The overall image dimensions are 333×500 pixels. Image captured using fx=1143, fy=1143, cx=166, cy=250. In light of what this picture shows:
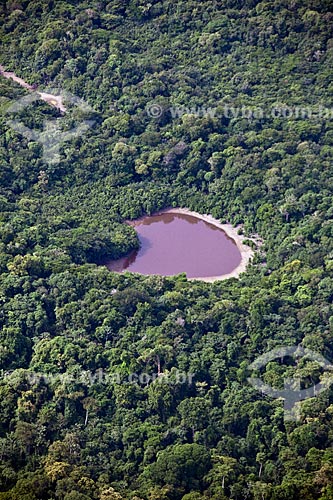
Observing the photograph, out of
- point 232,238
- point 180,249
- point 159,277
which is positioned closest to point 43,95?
point 180,249

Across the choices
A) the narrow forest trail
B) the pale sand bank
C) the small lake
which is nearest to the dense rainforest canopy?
the pale sand bank

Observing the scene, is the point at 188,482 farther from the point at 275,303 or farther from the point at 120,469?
the point at 275,303

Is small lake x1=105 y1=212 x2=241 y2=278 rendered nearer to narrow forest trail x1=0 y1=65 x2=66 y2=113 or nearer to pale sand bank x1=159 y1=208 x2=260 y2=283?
pale sand bank x1=159 y1=208 x2=260 y2=283

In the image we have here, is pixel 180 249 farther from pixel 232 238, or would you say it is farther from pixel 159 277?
pixel 159 277

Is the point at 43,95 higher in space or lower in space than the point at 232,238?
higher

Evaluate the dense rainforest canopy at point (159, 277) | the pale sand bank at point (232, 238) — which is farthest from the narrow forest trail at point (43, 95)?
the pale sand bank at point (232, 238)

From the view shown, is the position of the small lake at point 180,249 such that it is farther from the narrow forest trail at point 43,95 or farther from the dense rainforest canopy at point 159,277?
the narrow forest trail at point 43,95

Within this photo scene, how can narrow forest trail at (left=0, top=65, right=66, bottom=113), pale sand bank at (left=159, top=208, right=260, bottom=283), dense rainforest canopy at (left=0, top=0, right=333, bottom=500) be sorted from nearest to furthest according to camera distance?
dense rainforest canopy at (left=0, top=0, right=333, bottom=500) < pale sand bank at (left=159, top=208, right=260, bottom=283) < narrow forest trail at (left=0, top=65, right=66, bottom=113)
